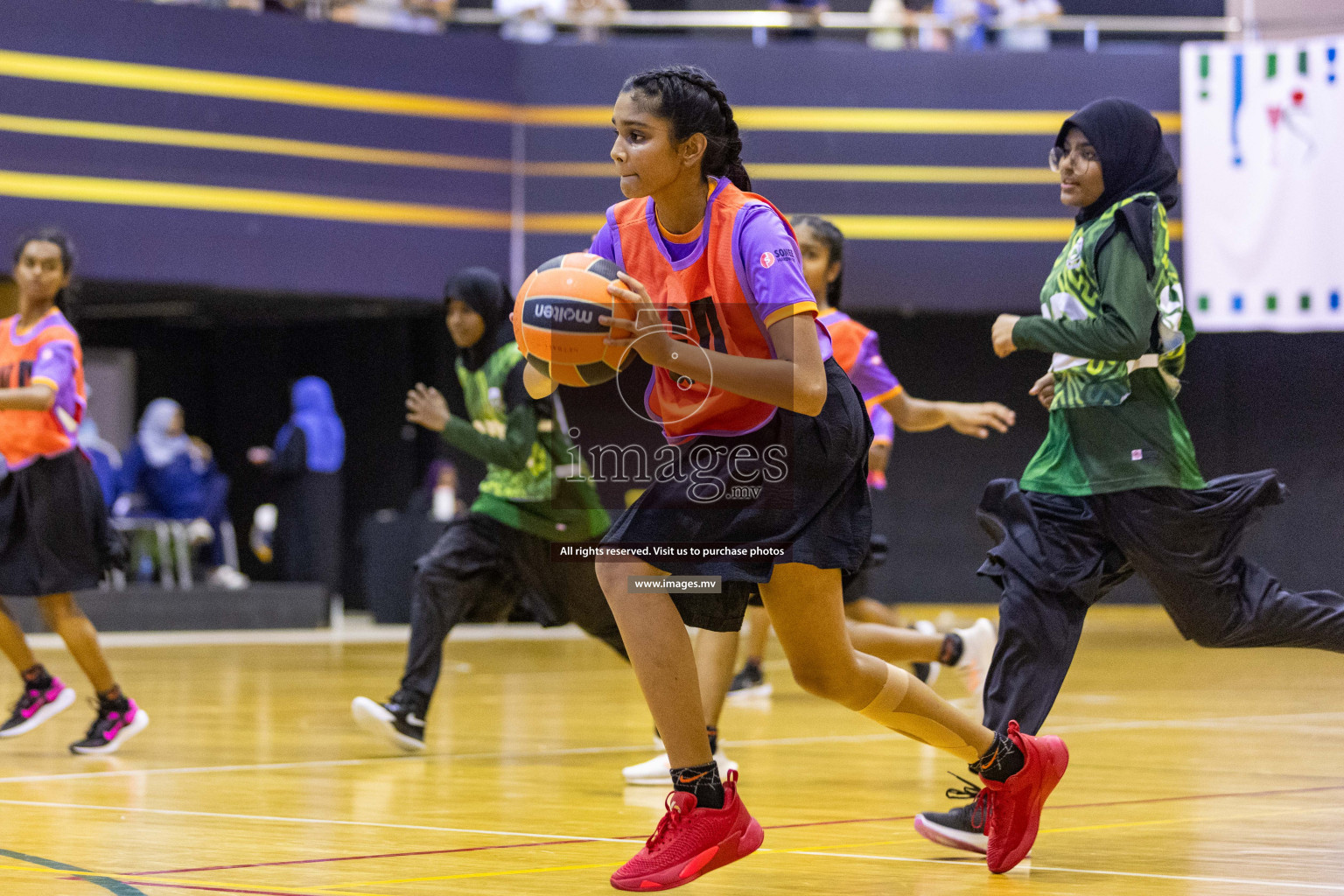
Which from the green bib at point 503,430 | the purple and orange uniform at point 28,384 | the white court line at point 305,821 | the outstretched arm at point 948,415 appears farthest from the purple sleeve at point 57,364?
the outstretched arm at point 948,415

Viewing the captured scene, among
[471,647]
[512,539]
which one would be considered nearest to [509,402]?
[512,539]

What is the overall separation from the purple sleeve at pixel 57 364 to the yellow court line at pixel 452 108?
7.97 metres

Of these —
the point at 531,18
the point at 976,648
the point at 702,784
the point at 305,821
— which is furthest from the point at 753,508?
the point at 531,18

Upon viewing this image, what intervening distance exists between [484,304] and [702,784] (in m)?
3.31

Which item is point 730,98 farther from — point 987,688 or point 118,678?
point 987,688

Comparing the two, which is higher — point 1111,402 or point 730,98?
point 730,98

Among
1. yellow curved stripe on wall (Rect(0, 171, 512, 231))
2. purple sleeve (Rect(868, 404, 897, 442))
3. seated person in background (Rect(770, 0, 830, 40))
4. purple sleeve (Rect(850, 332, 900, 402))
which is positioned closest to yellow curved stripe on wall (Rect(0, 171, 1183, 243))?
yellow curved stripe on wall (Rect(0, 171, 512, 231))

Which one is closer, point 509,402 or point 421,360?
point 509,402

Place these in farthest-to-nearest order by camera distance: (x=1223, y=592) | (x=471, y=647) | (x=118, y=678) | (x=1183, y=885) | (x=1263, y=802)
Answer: (x=471, y=647), (x=118, y=678), (x=1263, y=802), (x=1223, y=592), (x=1183, y=885)

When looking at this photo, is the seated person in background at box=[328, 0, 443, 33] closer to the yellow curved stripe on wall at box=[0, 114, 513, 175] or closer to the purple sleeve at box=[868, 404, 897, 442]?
the yellow curved stripe on wall at box=[0, 114, 513, 175]

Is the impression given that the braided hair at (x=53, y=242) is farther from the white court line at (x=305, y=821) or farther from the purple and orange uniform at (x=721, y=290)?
the purple and orange uniform at (x=721, y=290)

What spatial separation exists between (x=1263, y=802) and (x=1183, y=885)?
59.6 inches

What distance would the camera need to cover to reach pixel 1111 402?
4.21 metres

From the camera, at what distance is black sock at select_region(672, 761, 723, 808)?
133 inches
